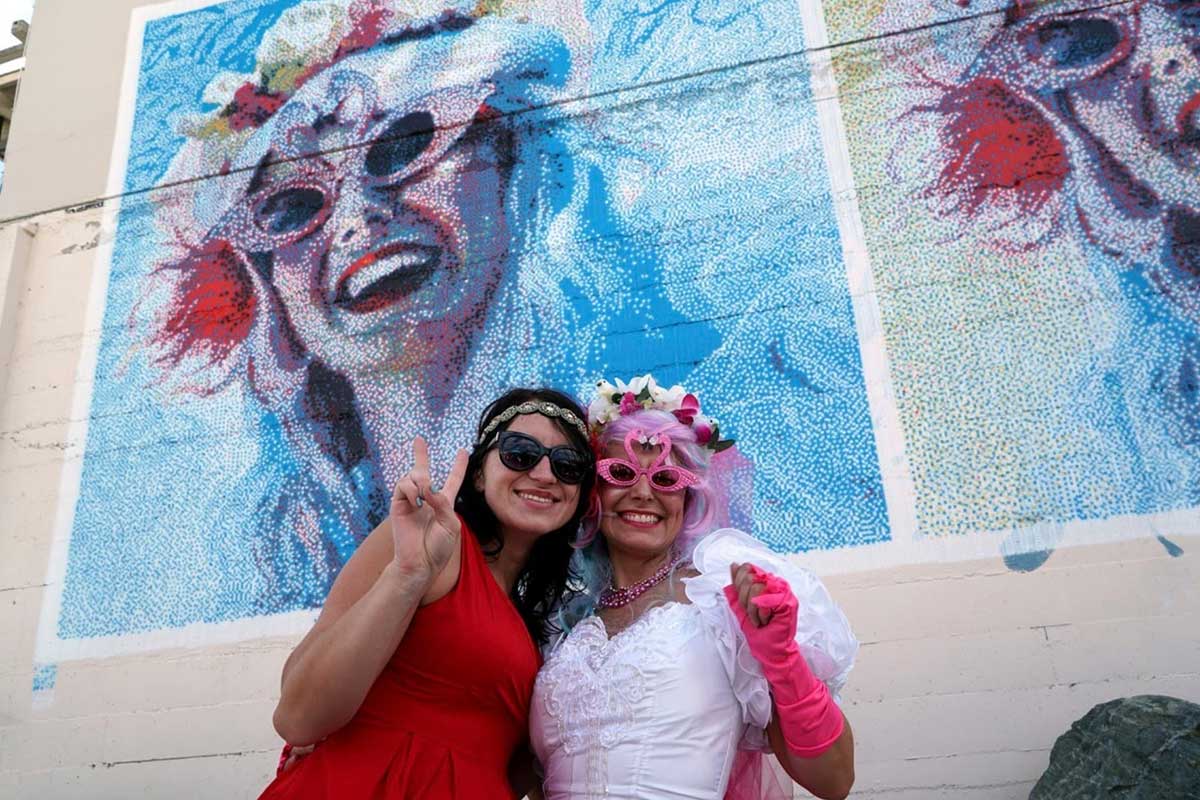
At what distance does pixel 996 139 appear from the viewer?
343cm

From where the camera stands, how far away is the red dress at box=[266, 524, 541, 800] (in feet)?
5.23

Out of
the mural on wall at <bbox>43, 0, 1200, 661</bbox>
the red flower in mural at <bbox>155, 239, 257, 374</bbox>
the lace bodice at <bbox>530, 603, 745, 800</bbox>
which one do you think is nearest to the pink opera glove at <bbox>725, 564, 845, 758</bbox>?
the lace bodice at <bbox>530, 603, 745, 800</bbox>

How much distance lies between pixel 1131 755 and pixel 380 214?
3266mm

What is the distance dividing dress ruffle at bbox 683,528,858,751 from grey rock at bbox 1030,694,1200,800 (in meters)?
1.04

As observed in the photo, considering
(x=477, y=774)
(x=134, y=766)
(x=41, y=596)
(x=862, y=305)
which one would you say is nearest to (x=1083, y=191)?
(x=862, y=305)

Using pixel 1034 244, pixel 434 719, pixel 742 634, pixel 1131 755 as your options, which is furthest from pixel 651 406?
pixel 1034 244

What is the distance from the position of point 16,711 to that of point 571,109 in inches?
125

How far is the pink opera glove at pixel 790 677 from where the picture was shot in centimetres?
154

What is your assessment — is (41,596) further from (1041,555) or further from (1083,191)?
(1083,191)

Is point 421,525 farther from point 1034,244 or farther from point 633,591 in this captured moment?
point 1034,244

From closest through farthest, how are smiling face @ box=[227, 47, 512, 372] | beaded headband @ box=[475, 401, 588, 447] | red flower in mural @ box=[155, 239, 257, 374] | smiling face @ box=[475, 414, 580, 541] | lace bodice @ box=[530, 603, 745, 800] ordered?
1. lace bodice @ box=[530, 603, 745, 800]
2. smiling face @ box=[475, 414, 580, 541]
3. beaded headband @ box=[475, 401, 588, 447]
4. smiling face @ box=[227, 47, 512, 372]
5. red flower in mural @ box=[155, 239, 257, 374]

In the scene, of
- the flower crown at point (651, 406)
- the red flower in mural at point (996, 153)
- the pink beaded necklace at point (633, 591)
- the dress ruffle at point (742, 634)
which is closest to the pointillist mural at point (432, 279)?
the red flower in mural at point (996, 153)

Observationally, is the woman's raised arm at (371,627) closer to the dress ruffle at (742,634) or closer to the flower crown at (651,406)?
the dress ruffle at (742,634)

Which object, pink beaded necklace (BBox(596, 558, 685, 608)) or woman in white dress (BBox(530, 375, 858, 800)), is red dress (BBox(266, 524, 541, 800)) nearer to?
woman in white dress (BBox(530, 375, 858, 800))
